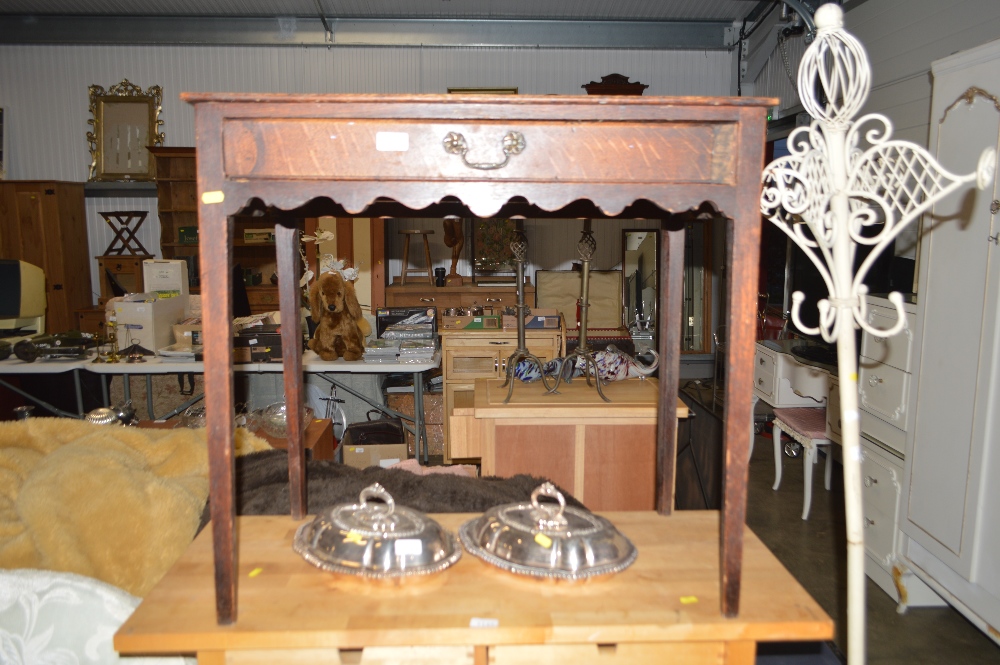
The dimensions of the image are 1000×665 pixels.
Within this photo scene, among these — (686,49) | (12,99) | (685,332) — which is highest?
(686,49)

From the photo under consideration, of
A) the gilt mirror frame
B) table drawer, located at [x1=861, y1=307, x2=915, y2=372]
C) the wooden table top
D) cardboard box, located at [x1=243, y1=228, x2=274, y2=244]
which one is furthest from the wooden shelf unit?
the gilt mirror frame

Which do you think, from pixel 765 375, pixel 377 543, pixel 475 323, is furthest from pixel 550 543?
pixel 475 323

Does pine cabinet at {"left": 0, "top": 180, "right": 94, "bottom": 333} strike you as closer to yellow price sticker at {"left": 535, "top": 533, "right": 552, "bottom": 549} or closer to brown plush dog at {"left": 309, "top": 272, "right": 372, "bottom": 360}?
brown plush dog at {"left": 309, "top": 272, "right": 372, "bottom": 360}

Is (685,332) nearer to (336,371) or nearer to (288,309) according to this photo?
(336,371)

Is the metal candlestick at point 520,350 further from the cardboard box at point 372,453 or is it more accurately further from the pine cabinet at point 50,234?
the pine cabinet at point 50,234

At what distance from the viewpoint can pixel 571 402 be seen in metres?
2.89

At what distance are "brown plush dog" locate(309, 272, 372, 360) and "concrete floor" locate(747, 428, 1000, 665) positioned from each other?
8.07ft

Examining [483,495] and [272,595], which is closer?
[272,595]

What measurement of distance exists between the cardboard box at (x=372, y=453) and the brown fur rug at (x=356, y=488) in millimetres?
1568

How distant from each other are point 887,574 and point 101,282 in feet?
23.1

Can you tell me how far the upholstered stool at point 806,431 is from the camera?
140 inches

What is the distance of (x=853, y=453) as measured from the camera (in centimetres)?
145

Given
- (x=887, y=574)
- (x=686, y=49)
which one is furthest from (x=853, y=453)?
(x=686, y=49)

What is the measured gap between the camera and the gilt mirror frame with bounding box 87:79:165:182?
23.0 ft
